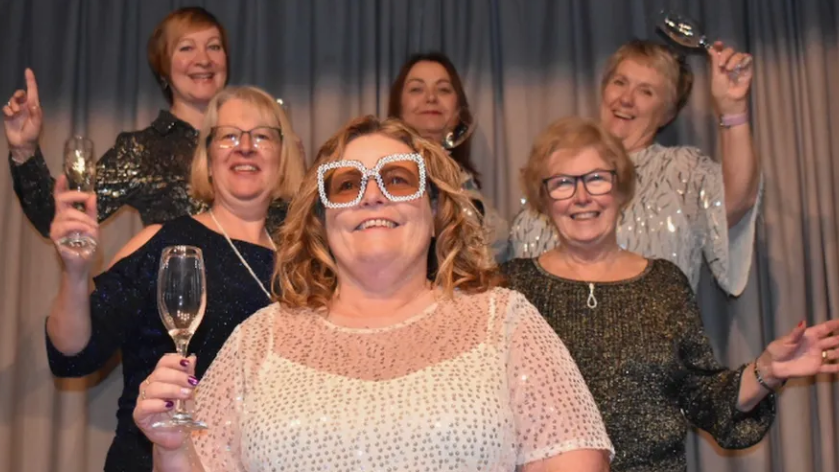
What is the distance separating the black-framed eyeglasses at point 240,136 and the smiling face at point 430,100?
67 centimetres

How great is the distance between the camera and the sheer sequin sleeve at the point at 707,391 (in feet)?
8.46

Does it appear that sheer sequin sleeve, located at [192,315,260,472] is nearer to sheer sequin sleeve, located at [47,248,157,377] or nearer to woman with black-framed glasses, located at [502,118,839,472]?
sheer sequin sleeve, located at [47,248,157,377]

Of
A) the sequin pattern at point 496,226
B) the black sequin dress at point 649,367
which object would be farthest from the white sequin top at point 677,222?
the black sequin dress at point 649,367

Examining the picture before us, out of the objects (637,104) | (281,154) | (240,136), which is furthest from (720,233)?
(240,136)

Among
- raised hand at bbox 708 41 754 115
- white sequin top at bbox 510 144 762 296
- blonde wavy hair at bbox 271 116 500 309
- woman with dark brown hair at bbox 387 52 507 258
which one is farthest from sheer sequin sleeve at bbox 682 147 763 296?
blonde wavy hair at bbox 271 116 500 309

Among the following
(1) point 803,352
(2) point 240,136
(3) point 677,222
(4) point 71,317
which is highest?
(2) point 240,136

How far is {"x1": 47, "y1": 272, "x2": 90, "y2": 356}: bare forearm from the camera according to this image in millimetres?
2639

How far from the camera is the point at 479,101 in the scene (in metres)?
3.95

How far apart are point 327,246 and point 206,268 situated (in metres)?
0.56

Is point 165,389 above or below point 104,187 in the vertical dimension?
below

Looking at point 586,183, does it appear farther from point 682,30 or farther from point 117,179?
point 117,179

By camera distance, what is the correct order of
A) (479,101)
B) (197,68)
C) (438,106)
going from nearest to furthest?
(197,68), (438,106), (479,101)

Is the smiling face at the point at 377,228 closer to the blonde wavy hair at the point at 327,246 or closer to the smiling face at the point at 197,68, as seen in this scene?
the blonde wavy hair at the point at 327,246

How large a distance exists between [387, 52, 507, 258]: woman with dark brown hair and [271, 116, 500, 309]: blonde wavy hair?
114cm
